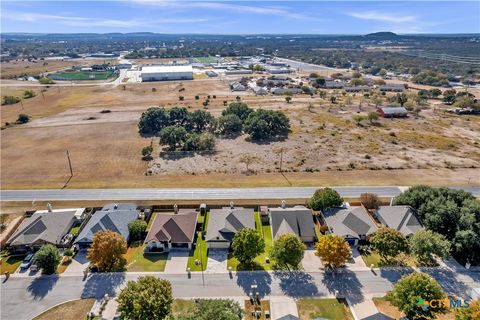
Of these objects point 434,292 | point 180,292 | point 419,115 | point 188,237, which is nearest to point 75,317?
point 180,292

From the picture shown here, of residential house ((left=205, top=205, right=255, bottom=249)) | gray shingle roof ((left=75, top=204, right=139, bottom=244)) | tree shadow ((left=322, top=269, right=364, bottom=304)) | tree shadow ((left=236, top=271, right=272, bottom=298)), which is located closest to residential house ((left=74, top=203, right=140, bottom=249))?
gray shingle roof ((left=75, top=204, right=139, bottom=244))

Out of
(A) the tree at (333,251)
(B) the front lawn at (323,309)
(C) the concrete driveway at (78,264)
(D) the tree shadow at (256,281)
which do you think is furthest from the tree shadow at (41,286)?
(A) the tree at (333,251)

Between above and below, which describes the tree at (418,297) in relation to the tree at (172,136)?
below

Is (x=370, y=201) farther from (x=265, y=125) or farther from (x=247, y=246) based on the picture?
(x=265, y=125)

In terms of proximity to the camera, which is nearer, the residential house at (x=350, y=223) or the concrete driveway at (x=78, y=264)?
the concrete driveway at (x=78, y=264)

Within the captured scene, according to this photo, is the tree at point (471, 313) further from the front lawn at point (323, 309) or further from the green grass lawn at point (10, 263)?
the green grass lawn at point (10, 263)

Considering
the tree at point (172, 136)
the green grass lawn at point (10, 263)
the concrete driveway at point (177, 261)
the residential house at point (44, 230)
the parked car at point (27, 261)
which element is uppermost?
the tree at point (172, 136)

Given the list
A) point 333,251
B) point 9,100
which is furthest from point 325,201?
point 9,100
